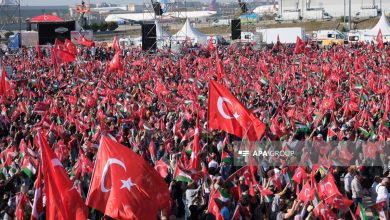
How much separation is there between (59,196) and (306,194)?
130 inches

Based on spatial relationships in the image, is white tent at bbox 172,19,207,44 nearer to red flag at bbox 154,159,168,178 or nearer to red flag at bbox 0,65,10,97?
red flag at bbox 0,65,10,97

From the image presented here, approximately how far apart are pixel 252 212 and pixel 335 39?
44.2 m

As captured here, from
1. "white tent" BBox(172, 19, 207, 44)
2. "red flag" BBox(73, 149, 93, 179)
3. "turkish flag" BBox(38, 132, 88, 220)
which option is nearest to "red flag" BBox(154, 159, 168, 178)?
"red flag" BBox(73, 149, 93, 179)

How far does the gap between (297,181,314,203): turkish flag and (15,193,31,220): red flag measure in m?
3.63

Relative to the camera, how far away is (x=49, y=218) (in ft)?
28.8

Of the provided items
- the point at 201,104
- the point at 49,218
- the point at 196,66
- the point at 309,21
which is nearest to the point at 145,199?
the point at 49,218

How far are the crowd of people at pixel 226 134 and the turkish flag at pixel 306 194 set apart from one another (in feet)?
0.09

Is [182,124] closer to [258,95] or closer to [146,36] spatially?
[258,95]

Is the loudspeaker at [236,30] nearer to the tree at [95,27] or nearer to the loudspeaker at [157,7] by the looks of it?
the loudspeaker at [157,7]

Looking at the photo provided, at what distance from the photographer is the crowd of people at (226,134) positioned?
415 inches

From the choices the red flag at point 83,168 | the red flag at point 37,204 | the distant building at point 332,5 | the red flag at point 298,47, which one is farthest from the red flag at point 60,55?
the distant building at point 332,5

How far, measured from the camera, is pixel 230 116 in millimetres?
13227

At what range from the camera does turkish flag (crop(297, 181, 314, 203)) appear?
1002 cm

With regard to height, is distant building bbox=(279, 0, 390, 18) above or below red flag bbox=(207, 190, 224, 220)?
above
